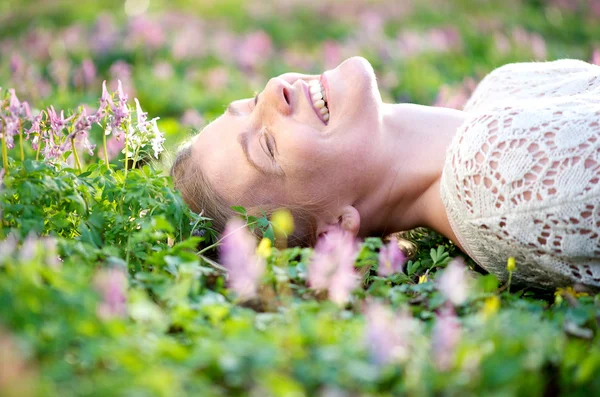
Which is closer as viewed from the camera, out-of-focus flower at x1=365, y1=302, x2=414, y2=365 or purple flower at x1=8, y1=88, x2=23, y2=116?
out-of-focus flower at x1=365, y1=302, x2=414, y2=365

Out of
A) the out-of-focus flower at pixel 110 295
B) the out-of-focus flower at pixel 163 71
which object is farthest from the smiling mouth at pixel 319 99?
the out-of-focus flower at pixel 163 71

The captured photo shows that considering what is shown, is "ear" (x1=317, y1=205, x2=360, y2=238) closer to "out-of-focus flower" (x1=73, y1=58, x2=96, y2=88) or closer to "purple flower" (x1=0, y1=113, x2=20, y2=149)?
"purple flower" (x1=0, y1=113, x2=20, y2=149)

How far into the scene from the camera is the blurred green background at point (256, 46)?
19.0ft

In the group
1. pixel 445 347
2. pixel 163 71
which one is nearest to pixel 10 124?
pixel 445 347

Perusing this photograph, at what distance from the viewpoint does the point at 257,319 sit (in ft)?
5.64

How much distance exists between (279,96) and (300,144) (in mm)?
241

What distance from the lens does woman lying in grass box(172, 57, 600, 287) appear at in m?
2.26

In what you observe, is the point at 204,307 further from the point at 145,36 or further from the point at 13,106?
the point at 145,36

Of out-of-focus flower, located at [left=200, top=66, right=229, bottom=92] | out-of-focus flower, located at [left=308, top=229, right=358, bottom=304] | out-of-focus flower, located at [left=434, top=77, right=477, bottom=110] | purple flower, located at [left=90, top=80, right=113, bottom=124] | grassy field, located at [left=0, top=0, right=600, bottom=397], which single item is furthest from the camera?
out-of-focus flower, located at [left=200, top=66, right=229, bottom=92]

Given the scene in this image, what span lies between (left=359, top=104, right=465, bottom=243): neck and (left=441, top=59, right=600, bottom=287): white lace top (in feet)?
1.09

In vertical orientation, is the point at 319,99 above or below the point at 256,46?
above

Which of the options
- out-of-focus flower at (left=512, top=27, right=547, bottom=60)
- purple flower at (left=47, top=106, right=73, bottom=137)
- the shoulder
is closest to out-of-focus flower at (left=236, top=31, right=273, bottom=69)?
out-of-focus flower at (left=512, top=27, right=547, bottom=60)

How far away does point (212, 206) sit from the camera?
2934mm

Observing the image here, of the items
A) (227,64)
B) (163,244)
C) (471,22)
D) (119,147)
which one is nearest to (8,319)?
(163,244)
